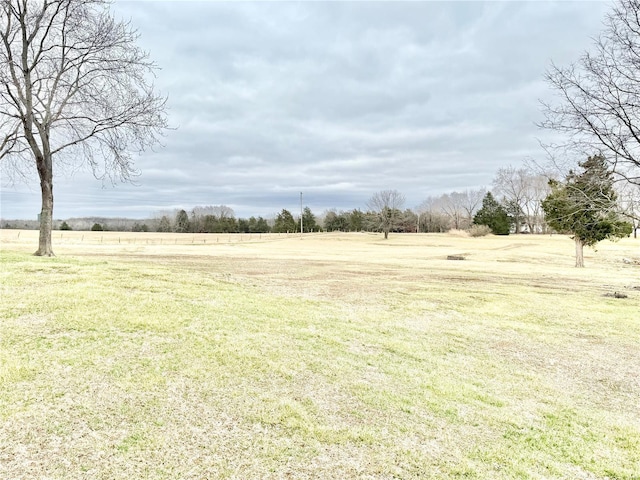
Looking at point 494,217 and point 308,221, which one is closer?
point 494,217

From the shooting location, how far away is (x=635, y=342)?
7820mm

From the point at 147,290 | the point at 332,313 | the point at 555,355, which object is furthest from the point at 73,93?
the point at 555,355

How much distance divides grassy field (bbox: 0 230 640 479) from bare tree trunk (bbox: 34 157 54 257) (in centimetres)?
546

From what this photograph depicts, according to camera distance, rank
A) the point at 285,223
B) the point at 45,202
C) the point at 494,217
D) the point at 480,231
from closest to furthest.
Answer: the point at 45,202 → the point at 480,231 → the point at 494,217 → the point at 285,223

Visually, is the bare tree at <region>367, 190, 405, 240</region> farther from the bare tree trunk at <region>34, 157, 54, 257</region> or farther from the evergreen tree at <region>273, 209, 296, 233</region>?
the bare tree trunk at <region>34, 157, 54, 257</region>

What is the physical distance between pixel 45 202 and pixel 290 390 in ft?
43.1

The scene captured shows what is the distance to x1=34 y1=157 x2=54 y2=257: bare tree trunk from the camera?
42.7 ft

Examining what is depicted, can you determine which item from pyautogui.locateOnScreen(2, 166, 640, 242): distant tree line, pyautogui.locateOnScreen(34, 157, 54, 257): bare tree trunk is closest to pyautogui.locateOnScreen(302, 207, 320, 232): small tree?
pyautogui.locateOnScreen(2, 166, 640, 242): distant tree line

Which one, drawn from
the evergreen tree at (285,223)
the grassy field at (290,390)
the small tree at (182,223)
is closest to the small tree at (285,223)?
the evergreen tree at (285,223)

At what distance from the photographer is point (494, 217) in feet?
218

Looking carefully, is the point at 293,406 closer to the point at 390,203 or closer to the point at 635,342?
the point at 635,342

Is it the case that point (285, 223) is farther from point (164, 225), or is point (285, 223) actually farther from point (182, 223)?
point (164, 225)

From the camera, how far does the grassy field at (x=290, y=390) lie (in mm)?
3008

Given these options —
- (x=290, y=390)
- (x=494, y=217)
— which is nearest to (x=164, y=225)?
(x=494, y=217)
